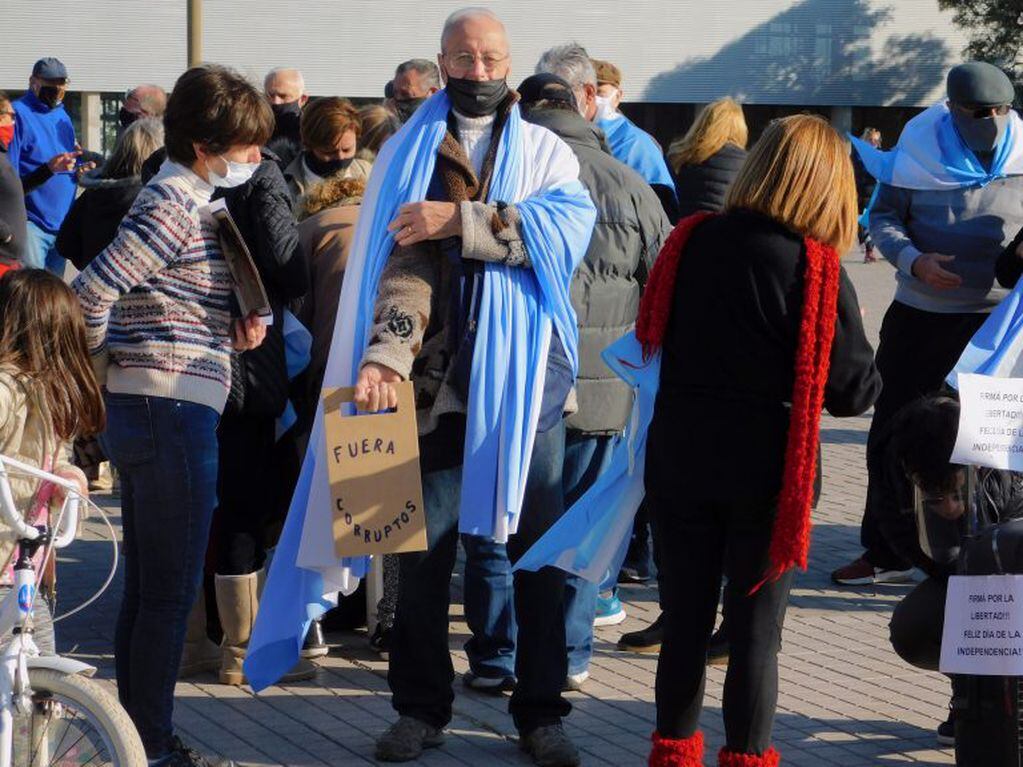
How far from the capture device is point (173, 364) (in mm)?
4492

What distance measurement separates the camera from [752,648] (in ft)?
14.1

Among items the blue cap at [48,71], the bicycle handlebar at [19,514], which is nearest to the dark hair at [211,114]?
the bicycle handlebar at [19,514]

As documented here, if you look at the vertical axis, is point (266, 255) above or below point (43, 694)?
above

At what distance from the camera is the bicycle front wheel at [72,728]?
12.2ft

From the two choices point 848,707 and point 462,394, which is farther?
point 848,707

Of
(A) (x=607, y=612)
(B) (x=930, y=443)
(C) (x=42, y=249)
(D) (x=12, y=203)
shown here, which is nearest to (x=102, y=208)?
(A) (x=607, y=612)

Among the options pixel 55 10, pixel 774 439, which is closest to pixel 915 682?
pixel 774 439

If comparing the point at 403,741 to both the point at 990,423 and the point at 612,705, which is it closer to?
the point at 612,705

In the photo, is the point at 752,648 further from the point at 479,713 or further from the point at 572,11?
the point at 572,11

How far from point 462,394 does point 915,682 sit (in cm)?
212

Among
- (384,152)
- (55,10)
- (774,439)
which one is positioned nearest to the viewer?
(774,439)

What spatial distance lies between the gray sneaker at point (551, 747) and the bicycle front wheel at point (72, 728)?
1.43m

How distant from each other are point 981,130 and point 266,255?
10.1 ft

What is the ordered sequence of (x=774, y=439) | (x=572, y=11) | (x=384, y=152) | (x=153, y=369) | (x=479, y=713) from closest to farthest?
(x=774, y=439) → (x=153, y=369) → (x=384, y=152) → (x=479, y=713) → (x=572, y=11)
